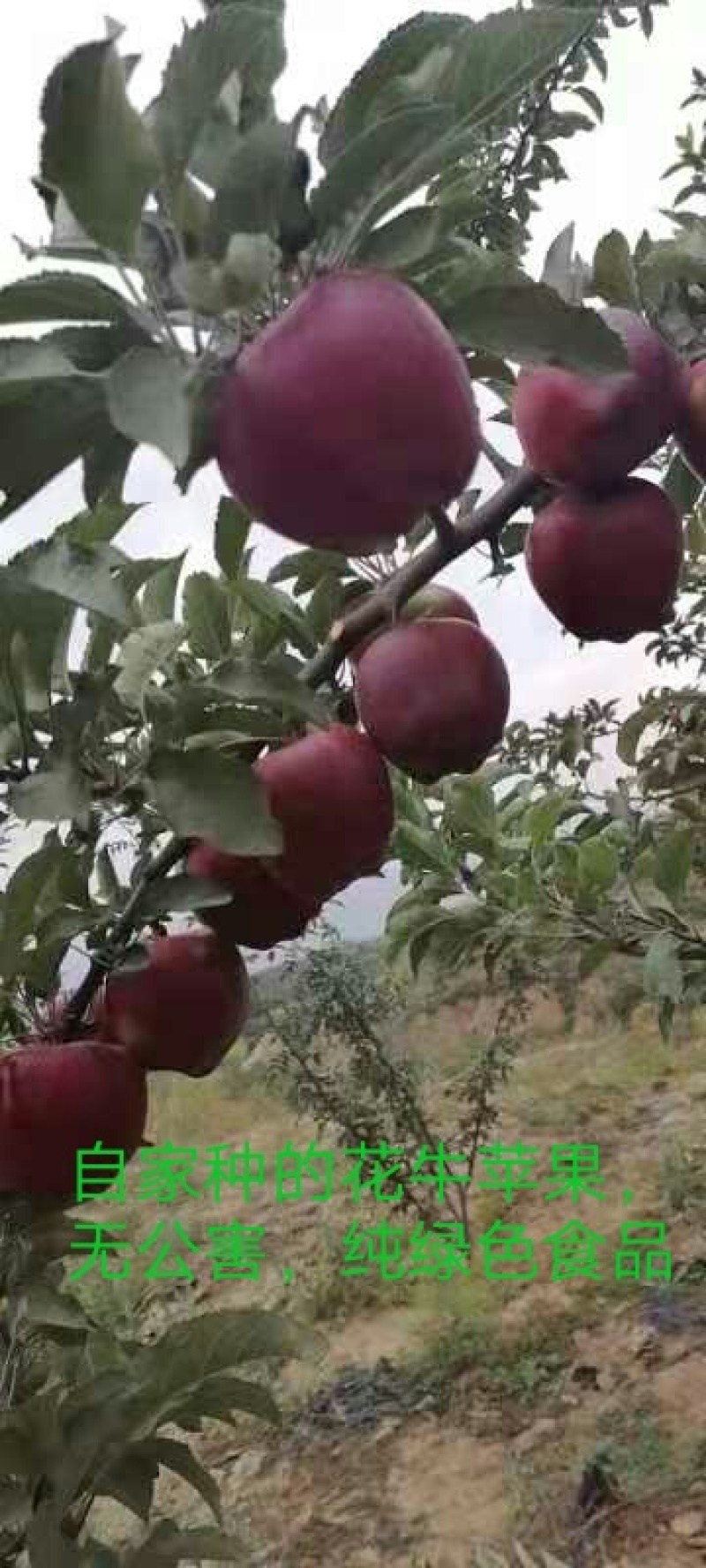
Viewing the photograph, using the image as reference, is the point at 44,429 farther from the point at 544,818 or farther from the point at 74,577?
the point at 544,818

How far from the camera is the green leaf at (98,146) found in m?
0.40

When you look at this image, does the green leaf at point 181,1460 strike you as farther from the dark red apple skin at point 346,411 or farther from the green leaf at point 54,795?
the dark red apple skin at point 346,411

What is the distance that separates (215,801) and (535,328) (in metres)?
0.26

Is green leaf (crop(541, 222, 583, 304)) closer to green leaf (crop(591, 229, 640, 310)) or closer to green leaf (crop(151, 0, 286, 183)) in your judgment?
green leaf (crop(591, 229, 640, 310))

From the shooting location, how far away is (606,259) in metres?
0.70

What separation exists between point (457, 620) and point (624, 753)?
97cm

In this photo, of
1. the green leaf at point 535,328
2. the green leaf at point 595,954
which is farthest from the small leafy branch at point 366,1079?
the green leaf at point 535,328

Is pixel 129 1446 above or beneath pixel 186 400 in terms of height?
beneath

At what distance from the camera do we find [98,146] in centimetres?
42

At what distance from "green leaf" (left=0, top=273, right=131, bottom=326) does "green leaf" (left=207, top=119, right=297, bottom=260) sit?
2.0 inches

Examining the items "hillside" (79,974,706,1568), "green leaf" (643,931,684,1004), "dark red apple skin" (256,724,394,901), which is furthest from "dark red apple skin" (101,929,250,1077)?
"hillside" (79,974,706,1568)

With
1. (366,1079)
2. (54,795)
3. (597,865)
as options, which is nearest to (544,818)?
(597,865)

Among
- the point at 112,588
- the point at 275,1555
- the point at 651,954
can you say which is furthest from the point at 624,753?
the point at 275,1555

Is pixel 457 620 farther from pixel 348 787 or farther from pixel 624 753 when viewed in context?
pixel 624 753
